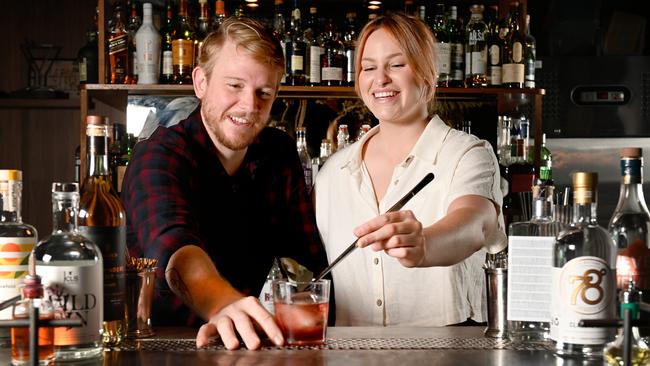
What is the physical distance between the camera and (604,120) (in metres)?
3.70

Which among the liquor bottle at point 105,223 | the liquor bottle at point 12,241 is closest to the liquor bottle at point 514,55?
the liquor bottle at point 105,223

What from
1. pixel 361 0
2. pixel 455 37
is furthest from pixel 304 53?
pixel 455 37

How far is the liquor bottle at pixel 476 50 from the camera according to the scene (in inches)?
126

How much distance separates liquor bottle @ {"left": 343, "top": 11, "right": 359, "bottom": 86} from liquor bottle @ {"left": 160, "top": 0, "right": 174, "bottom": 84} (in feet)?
2.15

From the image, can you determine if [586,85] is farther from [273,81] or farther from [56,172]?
[56,172]

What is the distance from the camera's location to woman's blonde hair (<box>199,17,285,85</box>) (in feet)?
6.25

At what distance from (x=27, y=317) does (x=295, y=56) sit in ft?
7.41

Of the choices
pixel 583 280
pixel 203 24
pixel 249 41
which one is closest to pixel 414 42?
pixel 249 41

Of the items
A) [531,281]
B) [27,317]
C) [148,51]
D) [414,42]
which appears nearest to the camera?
[27,317]

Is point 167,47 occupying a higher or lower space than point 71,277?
higher

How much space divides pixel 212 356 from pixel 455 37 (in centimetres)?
238

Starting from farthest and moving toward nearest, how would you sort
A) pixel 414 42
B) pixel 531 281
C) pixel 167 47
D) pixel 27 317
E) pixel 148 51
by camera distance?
pixel 167 47
pixel 148 51
pixel 414 42
pixel 531 281
pixel 27 317

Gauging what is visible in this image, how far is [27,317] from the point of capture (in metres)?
1.05

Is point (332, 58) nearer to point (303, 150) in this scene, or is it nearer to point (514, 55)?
point (303, 150)
